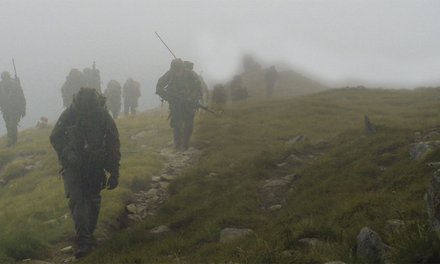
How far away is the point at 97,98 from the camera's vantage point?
1623 centimetres

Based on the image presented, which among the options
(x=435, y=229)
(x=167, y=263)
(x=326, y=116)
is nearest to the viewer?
(x=435, y=229)

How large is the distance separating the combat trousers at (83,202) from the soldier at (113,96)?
48675 mm

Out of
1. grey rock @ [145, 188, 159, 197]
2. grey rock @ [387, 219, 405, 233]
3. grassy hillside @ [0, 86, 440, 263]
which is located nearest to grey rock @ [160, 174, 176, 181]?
grassy hillside @ [0, 86, 440, 263]

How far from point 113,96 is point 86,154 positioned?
1949 inches

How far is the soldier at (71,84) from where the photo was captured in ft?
186

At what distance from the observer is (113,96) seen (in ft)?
209

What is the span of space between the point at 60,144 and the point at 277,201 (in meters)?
7.39

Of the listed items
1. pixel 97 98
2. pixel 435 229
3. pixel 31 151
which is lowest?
pixel 31 151

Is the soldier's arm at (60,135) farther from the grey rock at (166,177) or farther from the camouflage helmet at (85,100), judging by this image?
the grey rock at (166,177)

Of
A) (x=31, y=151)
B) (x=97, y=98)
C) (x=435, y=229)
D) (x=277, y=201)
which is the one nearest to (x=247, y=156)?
(x=277, y=201)

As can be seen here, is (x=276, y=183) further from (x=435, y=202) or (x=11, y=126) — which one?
(x=11, y=126)

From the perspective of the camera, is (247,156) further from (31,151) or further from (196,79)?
(31,151)

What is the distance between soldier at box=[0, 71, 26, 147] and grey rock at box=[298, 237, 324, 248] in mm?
42591

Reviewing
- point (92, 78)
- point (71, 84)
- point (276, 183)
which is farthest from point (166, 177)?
point (92, 78)
